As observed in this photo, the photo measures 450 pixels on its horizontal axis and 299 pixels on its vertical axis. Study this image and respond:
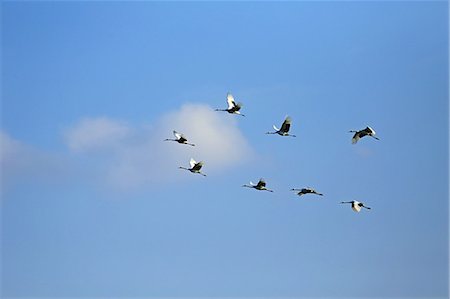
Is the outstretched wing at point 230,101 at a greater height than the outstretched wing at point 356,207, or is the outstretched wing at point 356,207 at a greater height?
the outstretched wing at point 230,101

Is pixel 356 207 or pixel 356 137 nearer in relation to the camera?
pixel 356 207

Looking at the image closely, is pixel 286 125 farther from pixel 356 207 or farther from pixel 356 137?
pixel 356 207

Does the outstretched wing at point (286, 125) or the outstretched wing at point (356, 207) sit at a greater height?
the outstretched wing at point (286, 125)

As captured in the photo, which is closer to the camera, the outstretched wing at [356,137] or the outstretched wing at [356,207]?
the outstretched wing at [356,207]

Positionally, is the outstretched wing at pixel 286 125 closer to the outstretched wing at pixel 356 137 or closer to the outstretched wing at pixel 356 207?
the outstretched wing at pixel 356 137

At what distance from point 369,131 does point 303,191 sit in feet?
24.4

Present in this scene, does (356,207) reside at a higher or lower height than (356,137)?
lower

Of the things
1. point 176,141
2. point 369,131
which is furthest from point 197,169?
point 369,131

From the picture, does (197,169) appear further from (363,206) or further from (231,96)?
(363,206)

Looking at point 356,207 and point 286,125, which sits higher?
point 286,125

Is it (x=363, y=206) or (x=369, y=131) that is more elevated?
(x=369, y=131)

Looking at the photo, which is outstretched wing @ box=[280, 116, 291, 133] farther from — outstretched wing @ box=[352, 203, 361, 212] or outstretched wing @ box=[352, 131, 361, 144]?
outstretched wing @ box=[352, 203, 361, 212]

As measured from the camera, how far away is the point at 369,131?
82.4 metres

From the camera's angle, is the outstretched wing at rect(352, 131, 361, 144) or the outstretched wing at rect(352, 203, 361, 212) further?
the outstretched wing at rect(352, 131, 361, 144)
